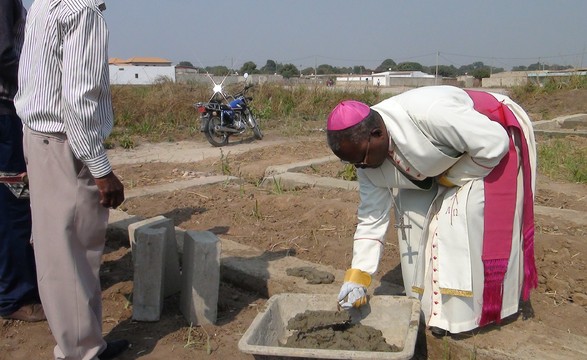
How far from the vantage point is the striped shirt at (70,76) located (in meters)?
2.25

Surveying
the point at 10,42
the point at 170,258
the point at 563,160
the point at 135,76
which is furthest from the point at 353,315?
the point at 135,76

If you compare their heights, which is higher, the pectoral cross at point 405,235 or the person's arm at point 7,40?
the person's arm at point 7,40

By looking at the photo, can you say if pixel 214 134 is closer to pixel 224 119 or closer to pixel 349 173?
pixel 224 119

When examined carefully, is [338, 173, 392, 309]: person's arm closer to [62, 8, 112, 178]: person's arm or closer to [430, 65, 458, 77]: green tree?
[62, 8, 112, 178]: person's arm

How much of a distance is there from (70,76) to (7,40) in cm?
94

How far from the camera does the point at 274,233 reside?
438cm

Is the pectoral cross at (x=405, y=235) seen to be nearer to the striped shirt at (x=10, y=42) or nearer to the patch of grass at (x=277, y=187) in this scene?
the striped shirt at (x=10, y=42)

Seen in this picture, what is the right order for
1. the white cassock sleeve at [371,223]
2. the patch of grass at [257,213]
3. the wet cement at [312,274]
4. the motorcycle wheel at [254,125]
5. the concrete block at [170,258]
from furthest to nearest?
1. the motorcycle wheel at [254,125]
2. the patch of grass at [257,213]
3. the concrete block at [170,258]
4. the wet cement at [312,274]
5. the white cassock sleeve at [371,223]

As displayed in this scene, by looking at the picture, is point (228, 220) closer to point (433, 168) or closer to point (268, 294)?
point (268, 294)

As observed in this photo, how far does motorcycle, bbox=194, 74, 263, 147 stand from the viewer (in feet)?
35.3

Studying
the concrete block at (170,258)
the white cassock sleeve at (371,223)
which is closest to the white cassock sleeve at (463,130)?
the white cassock sleeve at (371,223)

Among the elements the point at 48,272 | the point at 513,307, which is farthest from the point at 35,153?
the point at 513,307

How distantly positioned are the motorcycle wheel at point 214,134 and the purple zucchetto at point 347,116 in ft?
27.8

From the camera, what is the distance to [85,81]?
2.26 metres
